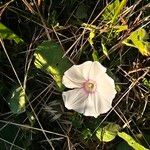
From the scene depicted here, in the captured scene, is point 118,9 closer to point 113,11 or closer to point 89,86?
point 113,11

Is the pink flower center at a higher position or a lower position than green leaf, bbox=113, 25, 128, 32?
lower

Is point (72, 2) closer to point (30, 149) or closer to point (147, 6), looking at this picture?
point (147, 6)

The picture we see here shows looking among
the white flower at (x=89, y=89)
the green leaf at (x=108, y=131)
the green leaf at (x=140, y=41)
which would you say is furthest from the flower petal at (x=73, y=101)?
the green leaf at (x=140, y=41)

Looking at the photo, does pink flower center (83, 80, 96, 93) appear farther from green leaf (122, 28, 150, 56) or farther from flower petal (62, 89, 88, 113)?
green leaf (122, 28, 150, 56)

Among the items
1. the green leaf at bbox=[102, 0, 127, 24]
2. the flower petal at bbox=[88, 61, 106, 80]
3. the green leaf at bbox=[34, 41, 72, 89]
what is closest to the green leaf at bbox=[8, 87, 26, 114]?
the green leaf at bbox=[34, 41, 72, 89]

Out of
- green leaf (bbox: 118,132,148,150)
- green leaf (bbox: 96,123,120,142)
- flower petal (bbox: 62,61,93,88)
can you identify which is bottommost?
green leaf (bbox: 118,132,148,150)
